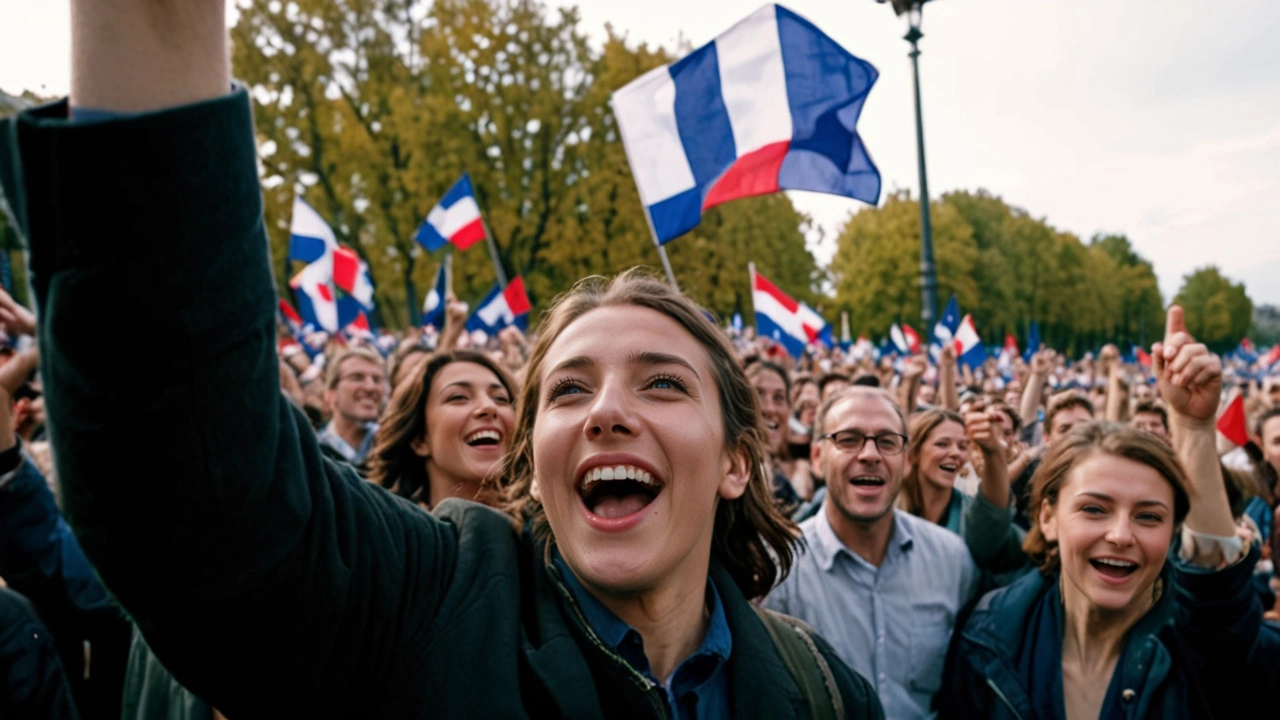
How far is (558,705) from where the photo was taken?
1.31 meters

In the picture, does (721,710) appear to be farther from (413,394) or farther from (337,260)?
(337,260)

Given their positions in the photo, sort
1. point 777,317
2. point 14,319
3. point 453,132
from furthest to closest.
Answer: point 453,132
point 777,317
point 14,319

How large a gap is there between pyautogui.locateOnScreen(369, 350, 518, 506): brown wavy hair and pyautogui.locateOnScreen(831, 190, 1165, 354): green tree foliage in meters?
45.0

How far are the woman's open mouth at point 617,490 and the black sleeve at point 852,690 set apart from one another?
0.52 metres

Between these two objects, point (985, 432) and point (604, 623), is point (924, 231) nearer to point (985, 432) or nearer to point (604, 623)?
point (985, 432)

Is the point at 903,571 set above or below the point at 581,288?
below

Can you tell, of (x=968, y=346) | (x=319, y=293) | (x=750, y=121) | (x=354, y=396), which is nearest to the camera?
(x=750, y=121)

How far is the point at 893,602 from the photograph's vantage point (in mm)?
3398

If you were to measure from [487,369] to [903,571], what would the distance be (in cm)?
193

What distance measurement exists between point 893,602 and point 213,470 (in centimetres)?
293

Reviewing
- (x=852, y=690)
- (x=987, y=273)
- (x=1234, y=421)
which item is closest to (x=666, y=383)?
(x=852, y=690)

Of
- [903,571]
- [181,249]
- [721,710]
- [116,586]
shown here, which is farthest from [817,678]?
[903,571]

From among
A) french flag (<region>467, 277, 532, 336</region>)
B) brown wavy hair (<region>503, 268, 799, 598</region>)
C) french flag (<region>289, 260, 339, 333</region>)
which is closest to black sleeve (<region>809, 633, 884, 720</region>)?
brown wavy hair (<region>503, 268, 799, 598</region>)

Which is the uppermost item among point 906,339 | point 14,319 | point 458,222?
point 458,222
